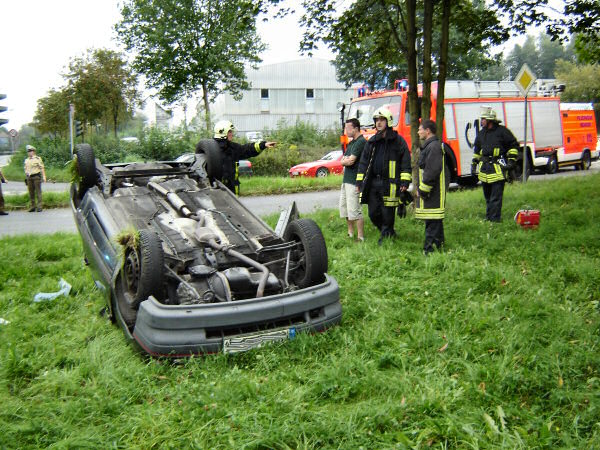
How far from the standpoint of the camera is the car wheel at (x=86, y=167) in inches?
240

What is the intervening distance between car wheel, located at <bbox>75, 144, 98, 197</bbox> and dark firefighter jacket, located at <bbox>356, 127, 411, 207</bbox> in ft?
10.6

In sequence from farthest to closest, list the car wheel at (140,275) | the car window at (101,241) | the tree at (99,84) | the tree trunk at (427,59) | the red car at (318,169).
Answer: the tree at (99,84) < the red car at (318,169) < the tree trunk at (427,59) < the car window at (101,241) < the car wheel at (140,275)

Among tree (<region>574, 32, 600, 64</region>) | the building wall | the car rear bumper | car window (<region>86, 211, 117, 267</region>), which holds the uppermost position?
the building wall

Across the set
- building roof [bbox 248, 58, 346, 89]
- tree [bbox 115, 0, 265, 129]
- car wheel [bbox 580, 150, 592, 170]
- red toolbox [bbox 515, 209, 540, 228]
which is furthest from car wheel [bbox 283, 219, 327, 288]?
building roof [bbox 248, 58, 346, 89]

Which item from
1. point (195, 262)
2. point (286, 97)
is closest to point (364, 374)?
point (195, 262)

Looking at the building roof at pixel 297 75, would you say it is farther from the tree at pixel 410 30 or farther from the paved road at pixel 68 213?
the tree at pixel 410 30

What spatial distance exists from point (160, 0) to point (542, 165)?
56.5 ft

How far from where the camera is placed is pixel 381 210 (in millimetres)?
7465

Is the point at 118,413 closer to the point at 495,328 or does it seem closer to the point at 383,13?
the point at 495,328

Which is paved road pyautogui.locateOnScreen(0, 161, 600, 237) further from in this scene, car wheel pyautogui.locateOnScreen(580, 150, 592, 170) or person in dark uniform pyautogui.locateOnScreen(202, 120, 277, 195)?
car wheel pyautogui.locateOnScreen(580, 150, 592, 170)

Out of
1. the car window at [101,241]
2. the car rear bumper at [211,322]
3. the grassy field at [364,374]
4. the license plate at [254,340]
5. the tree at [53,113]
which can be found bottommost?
the grassy field at [364,374]

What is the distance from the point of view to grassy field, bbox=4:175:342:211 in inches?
587

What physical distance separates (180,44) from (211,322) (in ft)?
76.3

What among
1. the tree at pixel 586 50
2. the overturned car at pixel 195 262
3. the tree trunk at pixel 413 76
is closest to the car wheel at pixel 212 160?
the overturned car at pixel 195 262
